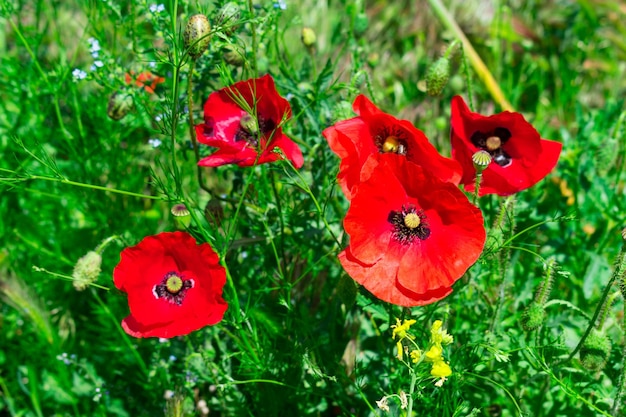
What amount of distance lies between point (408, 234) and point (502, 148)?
39 cm

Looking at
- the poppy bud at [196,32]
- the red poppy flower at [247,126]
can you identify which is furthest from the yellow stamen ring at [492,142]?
the poppy bud at [196,32]

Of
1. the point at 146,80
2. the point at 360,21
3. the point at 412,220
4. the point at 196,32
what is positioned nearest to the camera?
the point at 196,32

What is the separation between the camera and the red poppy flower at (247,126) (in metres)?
1.74

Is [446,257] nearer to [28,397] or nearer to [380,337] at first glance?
[380,337]

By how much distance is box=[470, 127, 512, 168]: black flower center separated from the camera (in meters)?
1.95

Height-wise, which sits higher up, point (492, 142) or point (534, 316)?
point (492, 142)

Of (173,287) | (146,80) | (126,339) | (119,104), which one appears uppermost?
(146,80)

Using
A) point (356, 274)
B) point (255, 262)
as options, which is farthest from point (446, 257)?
point (255, 262)

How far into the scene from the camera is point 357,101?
175 cm

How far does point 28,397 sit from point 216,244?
124cm

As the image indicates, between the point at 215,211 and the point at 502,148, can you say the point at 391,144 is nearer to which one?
the point at 502,148

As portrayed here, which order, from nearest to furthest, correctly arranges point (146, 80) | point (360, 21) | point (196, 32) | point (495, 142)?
point (196, 32) → point (495, 142) → point (146, 80) → point (360, 21)

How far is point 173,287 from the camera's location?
1894 millimetres

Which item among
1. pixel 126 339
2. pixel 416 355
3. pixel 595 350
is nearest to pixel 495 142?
pixel 595 350
